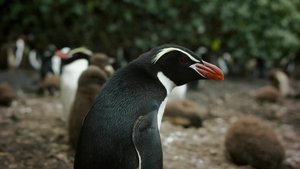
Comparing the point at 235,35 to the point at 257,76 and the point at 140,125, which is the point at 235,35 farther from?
the point at 140,125

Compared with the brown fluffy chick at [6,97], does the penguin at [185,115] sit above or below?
below

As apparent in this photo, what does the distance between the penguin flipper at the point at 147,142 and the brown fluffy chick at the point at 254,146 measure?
1.51 m

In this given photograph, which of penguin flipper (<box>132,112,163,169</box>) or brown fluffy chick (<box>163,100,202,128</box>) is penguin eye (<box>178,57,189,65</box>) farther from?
brown fluffy chick (<box>163,100,202,128</box>)

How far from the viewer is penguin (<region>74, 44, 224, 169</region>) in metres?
2.41

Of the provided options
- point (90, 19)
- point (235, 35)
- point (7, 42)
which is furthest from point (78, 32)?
point (235, 35)

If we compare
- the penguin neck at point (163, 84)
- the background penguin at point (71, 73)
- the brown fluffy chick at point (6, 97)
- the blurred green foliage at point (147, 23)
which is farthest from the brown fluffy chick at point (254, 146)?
the blurred green foliage at point (147, 23)

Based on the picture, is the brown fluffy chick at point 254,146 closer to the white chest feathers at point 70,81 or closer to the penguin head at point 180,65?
the penguin head at point 180,65

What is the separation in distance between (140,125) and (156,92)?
0.27 metres

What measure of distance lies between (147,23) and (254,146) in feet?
23.0

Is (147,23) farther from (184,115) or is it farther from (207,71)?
(207,71)

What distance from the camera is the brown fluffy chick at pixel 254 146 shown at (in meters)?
3.70

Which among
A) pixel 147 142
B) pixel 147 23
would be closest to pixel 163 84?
pixel 147 142

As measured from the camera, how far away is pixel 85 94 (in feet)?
12.9

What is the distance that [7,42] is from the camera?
1220 centimetres
